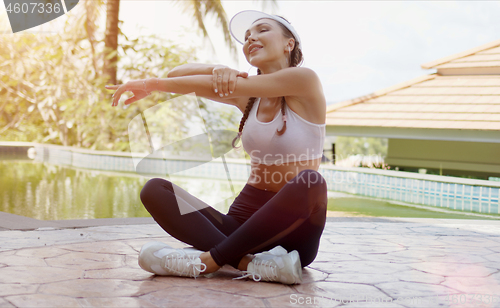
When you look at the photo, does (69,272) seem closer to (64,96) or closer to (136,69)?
(136,69)

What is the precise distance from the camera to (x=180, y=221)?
1.94m

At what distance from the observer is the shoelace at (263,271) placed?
181 centimetres

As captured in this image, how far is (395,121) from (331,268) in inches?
291

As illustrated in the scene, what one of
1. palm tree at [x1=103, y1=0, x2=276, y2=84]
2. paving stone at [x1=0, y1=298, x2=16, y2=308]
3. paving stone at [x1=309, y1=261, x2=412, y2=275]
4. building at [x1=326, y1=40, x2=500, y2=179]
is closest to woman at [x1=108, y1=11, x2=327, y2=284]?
paving stone at [x1=309, y1=261, x2=412, y2=275]

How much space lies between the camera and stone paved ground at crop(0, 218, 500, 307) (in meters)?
1.62

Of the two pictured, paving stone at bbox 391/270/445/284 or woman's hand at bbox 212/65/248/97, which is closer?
woman's hand at bbox 212/65/248/97

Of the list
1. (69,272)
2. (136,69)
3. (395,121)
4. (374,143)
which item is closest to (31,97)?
(136,69)

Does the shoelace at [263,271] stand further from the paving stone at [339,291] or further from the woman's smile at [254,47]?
the woman's smile at [254,47]

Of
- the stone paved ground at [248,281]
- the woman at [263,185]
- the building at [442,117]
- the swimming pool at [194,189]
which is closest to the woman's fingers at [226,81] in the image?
the woman at [263,185]

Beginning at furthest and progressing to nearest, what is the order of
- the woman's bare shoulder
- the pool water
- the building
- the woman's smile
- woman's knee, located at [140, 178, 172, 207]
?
the building
the pool water
the woman's bare shoulder
the woman's smile
woman's knee, located at [140, 178, 172, 207]

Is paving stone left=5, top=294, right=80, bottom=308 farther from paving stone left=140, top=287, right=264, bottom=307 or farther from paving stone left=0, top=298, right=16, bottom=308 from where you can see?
paving stone left=140, top=287, right=264, bottom=307

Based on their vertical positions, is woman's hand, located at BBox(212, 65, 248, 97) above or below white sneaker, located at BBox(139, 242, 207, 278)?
above

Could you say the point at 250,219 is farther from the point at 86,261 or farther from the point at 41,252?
the point at 41,252

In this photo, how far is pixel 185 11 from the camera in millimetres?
10953
